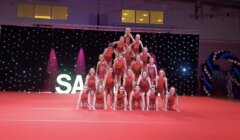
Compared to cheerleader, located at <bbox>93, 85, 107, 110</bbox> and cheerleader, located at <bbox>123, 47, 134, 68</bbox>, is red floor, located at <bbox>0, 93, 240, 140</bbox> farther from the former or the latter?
cheerleader, located at <bbox>123, 47, 134, 68</bbox>

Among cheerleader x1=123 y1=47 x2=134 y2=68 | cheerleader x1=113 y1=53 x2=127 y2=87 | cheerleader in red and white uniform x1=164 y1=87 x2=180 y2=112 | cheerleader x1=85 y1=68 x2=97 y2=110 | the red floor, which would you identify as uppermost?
cheerleader x1=123 y1=47 x2=134 y2=68

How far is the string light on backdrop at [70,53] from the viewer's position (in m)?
13.1

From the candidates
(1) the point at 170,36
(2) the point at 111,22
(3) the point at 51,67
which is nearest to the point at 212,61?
(1) the point at 170,36

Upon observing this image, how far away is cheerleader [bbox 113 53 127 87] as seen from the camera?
28.4 ft

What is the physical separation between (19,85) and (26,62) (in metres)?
1.01

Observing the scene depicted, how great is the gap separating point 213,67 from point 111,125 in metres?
9.85

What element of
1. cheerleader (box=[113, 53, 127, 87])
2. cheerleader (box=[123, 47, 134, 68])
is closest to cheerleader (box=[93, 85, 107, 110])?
cheerleader (box=[113, 53, 127, 87])

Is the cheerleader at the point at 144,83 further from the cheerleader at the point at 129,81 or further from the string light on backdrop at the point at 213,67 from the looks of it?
the string light on backdrop at the point at 213,67

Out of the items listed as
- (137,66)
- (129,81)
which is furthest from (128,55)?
(129,81)

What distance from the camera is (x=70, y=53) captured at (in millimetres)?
13523

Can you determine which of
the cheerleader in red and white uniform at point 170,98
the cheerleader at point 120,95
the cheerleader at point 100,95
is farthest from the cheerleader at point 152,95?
the cheerleader at point 100,95

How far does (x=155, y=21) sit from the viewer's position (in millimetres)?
15398

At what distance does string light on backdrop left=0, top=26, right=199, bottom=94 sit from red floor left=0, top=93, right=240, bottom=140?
19.2 ft

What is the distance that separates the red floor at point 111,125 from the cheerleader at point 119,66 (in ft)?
4.70
